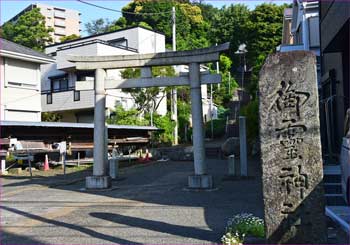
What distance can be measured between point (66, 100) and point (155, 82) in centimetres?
2156

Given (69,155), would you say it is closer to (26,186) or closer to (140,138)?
(140,138)

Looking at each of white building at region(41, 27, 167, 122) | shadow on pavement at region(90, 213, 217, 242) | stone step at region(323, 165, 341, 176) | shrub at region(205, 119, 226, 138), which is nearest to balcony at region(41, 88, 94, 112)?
white building at region(41, 27, 167, 122)

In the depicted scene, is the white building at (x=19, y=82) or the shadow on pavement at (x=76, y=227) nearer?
the shadow on pavement at (x=76, y=227)

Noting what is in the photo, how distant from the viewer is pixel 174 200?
Result: 1108 centimetres

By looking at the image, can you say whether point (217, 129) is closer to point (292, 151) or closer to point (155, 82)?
point (155, 82)

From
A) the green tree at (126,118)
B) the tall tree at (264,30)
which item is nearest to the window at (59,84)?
the green tree at (126,118)

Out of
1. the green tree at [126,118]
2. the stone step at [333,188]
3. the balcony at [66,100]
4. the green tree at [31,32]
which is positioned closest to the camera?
the stone step at [333,188]

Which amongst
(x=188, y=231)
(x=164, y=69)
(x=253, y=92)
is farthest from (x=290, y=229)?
(x=253, y=92)

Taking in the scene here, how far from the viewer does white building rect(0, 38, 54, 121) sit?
2469 cm

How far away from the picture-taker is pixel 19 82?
25.7 meters

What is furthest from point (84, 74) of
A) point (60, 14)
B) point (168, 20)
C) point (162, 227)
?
point (60, 14)

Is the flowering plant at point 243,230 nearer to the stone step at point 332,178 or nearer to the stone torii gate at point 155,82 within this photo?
the stone step at point 332,178

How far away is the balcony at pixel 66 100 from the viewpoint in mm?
32969

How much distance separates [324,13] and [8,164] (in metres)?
15.6
